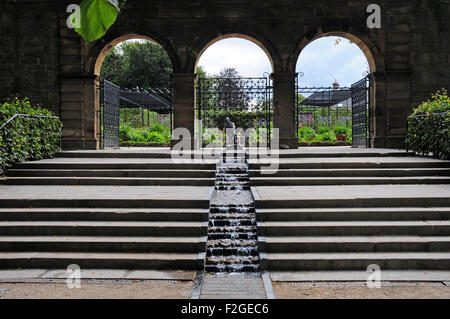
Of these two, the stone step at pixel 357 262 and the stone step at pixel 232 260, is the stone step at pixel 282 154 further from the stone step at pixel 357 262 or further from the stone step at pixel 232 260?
the stone step at pixel 357 262

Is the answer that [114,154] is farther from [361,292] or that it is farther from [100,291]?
[361,292]

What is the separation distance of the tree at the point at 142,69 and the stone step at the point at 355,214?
34.9 metres

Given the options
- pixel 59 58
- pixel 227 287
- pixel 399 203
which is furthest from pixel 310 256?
pixel 59 58

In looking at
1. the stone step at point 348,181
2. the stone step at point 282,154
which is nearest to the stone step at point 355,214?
the stone step at point 348,181

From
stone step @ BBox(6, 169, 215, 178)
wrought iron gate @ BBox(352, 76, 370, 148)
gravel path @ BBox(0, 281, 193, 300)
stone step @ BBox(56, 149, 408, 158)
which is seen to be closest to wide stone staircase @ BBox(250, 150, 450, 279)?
gravel path @ BBox(0, 281, 193, 300)

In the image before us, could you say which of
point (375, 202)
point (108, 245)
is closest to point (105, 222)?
point (108, 245)

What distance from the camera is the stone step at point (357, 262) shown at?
17.0ft

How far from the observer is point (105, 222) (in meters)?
6.21

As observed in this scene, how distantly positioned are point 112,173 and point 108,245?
3592 mm

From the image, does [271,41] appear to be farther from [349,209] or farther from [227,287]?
[227,287]

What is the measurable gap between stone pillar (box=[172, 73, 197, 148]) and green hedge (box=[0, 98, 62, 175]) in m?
3.97

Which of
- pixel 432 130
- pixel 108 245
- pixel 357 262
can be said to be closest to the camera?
pixel 357 262

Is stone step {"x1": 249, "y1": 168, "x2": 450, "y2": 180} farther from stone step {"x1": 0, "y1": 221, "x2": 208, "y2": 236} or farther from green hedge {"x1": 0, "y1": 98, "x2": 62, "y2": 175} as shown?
green hedge {"x1": 0, "y1": 98, "x2": 62, "y2": 175}

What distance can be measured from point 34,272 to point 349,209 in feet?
16.4
